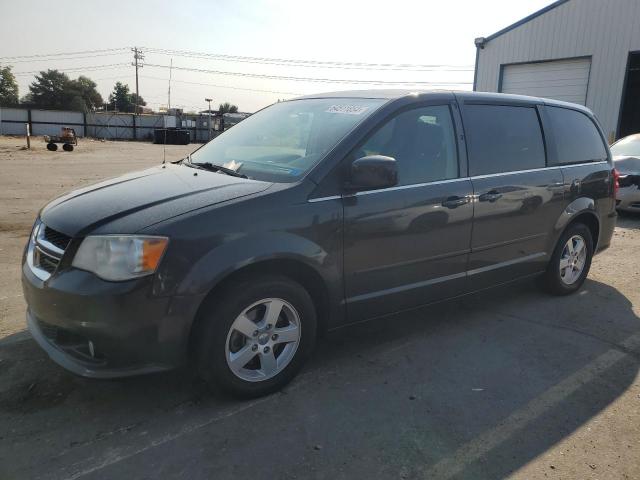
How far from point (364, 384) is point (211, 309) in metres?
1.13

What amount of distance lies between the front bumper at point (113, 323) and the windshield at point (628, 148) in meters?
9.92

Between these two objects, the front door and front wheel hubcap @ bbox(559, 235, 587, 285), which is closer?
the front door

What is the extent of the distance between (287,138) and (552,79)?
17597 mm

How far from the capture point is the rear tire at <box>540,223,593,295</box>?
4926 millimetres

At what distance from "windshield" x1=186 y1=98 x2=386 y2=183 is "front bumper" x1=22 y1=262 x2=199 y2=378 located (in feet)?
3.44

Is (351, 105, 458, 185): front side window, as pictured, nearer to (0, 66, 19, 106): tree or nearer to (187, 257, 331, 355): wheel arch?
(187, 257, 331, 355): wheel arch

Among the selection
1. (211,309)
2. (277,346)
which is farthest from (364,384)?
(211,309)

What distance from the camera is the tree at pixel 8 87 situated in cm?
8232

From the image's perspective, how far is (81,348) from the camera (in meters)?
2.81

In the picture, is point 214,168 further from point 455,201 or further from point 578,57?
point 578,57

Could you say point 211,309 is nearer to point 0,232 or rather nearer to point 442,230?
point 442,230

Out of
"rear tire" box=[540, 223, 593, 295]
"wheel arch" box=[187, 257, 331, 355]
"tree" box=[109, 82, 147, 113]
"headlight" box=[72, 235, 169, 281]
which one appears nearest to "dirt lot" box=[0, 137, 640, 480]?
"wheel arch" box=[187, 257, 331, 355]

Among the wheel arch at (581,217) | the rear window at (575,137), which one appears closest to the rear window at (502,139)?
the rear window at (575,137)

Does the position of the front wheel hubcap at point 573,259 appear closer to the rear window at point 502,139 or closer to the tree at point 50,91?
the rear window at point 502,139
